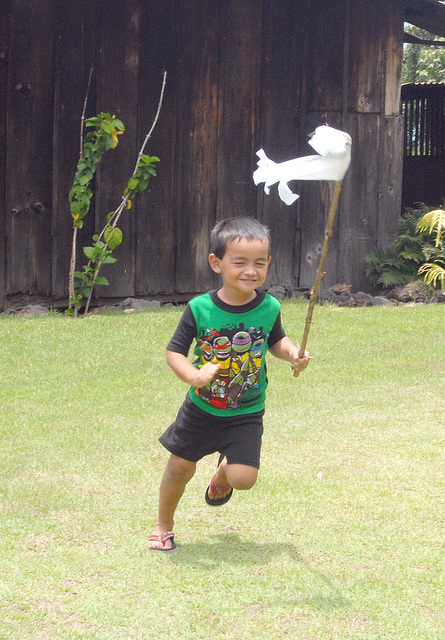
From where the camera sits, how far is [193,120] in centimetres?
1002

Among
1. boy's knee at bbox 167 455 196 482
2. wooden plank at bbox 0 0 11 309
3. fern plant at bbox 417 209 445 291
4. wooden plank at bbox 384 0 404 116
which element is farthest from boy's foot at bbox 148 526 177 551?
wooden plank at bbox 384 0 404 116

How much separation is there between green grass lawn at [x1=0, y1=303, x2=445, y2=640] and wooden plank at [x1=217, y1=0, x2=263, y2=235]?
3692mm

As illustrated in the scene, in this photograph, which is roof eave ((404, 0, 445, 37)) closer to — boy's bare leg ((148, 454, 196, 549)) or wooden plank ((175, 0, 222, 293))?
wooden plank ((175, 0, 222, 293))

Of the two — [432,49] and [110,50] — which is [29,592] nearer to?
[110,50]

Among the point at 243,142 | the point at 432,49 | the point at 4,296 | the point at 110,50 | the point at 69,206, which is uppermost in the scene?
the point at 432,49

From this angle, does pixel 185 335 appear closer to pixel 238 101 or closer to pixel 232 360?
pixel 232 360

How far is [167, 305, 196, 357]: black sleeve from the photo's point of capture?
11.6 feet

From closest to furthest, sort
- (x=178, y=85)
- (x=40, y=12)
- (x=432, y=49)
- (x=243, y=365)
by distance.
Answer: (x=243, y=365), (x=40, y=12), (x=178, y=85), (x=432, y=49)

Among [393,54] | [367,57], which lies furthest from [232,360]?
[393,54]

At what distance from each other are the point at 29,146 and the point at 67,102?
2.04 ft

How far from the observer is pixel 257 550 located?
3570 millimetres

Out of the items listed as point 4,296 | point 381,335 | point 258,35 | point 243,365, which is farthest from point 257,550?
point 258,35

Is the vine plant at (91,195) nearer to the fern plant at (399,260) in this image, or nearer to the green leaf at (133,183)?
the green leaf at (133,183)

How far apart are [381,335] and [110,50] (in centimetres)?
419
